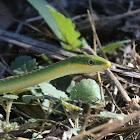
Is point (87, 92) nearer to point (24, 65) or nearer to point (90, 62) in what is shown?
point (90, 62)

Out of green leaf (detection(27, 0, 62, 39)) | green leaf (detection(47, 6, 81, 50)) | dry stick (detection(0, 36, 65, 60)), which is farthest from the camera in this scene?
green leaf (detection(27, 0, 62, 39))

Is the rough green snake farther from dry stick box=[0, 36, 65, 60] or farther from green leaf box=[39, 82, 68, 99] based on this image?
dry stick box=[0, 36, 65, 60]

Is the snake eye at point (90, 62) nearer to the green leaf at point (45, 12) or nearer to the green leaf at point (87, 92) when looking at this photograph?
the green leaf at point (87, 92)

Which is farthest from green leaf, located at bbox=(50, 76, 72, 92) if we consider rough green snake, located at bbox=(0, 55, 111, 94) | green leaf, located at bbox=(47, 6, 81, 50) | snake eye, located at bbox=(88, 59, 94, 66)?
green leaf, located at bbox=(47, 6, 81, 50)

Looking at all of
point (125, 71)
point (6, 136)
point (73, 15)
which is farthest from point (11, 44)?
point (6, 136)

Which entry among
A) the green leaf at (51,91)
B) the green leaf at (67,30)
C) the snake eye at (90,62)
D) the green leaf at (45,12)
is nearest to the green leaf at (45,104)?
the green leaf at (51,91)

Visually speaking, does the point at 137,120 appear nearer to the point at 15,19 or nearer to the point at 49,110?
the point at 49,110
